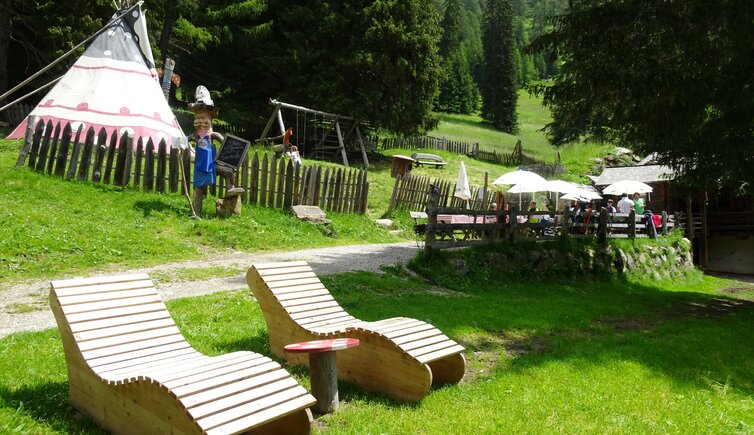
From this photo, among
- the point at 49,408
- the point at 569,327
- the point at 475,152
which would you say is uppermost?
the point at 475,152

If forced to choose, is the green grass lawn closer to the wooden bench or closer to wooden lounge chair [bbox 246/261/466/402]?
wooden lounge chair [bbox 246/261/466/402]

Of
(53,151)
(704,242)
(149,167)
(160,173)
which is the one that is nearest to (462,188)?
(160,173)

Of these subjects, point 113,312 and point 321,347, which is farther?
point 113,312

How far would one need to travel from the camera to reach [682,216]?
26.3m

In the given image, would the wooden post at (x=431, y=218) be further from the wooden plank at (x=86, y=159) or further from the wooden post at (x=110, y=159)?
the wooden plank at (x=86, y=159)

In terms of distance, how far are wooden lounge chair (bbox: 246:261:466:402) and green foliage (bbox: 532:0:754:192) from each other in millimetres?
8403

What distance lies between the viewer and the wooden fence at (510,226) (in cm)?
1205

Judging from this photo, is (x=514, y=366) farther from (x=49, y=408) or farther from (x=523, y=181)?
(x=523, y=181)

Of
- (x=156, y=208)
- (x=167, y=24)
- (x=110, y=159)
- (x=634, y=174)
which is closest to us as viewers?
(x=156, y=208)

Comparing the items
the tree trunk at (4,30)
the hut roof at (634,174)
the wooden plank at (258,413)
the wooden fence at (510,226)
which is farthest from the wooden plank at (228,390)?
the hut roof at (634,174)

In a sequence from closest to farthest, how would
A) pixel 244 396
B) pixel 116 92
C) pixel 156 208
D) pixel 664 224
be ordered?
pixel 244 396 < pixel 156 208 < pixel 116 92 < pixel 664 224

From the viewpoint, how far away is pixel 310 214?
14734 mm

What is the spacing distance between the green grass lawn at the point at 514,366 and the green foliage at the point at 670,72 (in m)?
4.25

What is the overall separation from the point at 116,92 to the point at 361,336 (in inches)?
537
